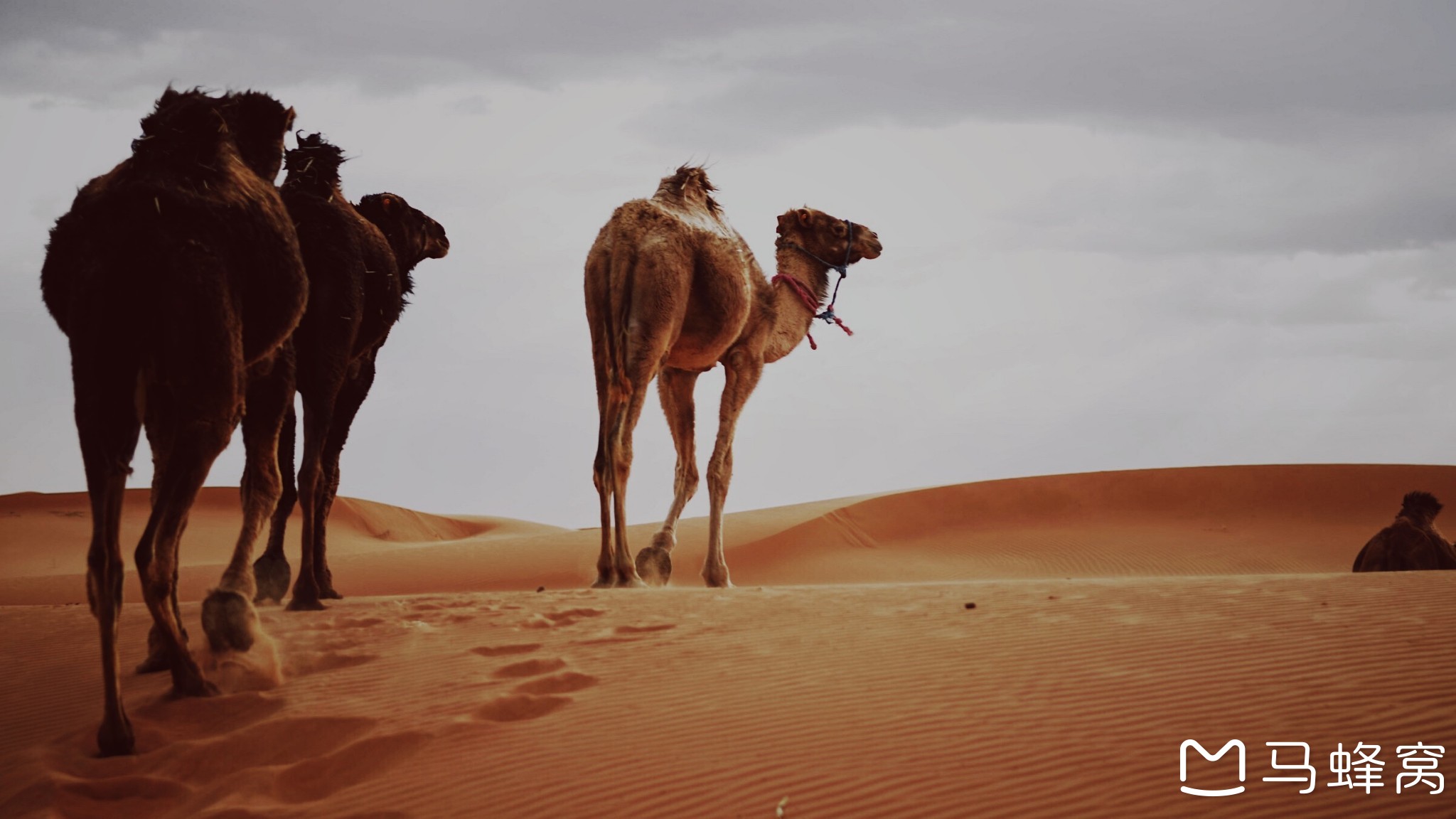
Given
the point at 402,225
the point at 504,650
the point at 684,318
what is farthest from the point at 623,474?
the point at 504,650

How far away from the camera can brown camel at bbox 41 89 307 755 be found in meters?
4.70

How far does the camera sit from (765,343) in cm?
1233

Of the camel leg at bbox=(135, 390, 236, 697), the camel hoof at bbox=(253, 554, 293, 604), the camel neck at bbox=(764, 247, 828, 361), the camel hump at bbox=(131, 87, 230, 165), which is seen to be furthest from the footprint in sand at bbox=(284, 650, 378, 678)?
the camel neck at bbox=(764, 247, 828, 361)

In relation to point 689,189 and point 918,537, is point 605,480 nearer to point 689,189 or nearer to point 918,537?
point 689,189

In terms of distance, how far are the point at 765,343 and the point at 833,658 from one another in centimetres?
681

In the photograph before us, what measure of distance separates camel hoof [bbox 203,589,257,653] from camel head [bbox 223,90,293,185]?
2357 mm

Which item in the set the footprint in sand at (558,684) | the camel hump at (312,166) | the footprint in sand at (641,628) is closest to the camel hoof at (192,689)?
the footprint in sand at (558,684)

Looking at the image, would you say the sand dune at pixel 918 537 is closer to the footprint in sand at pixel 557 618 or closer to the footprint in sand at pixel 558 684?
the footprint in sand at pixel 557 618

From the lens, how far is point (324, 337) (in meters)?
7.71

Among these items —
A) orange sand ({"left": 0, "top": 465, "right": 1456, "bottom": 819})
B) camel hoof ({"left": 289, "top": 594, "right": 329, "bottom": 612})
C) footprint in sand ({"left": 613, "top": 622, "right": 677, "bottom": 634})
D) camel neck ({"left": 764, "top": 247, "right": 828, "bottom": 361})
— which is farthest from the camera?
camel neck ({"left": 764, "top": 247, "right": 828, "bottom": 361})

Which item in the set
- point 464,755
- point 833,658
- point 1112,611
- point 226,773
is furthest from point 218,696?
point 1112,611

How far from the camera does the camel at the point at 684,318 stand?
1016cm

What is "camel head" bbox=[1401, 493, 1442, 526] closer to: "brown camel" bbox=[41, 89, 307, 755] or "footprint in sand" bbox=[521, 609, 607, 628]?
"footprint in sand" bbox=[521, 609, 607, 628]

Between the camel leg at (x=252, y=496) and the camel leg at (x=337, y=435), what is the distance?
1.84 meters
